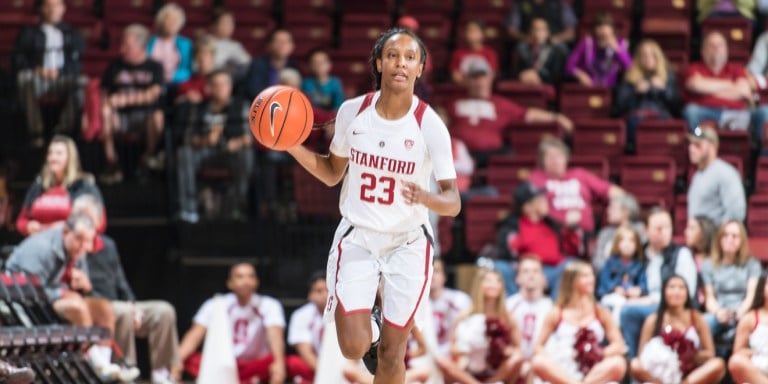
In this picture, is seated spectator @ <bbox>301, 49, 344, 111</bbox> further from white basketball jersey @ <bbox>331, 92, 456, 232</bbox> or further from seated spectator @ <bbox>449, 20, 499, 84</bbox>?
white basketball jersey @ <bbox>331, 92, 456, 232</bbox>

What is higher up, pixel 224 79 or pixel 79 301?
pixel 224 79

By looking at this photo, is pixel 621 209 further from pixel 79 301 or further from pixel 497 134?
pixel 79 301

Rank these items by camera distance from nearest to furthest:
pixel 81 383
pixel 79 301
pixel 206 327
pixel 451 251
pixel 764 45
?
1. pixel 81 383
2. pixel 79 301
3. pixel 206 327
4. pixel 451 251
5. pixel 764 45

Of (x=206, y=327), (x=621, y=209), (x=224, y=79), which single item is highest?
(x=224, y=79)

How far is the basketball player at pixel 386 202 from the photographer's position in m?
7.31

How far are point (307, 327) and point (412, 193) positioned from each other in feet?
14.6

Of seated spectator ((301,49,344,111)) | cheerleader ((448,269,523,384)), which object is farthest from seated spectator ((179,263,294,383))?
seated spectator ((301,49,344,111))

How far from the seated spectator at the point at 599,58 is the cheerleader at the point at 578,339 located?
11.3ft

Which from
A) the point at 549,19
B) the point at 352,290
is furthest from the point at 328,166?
the point at 549,19

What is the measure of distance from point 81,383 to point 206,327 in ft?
6.34

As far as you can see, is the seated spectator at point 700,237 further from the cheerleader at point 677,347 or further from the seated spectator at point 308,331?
the seated spectator at point 308,331

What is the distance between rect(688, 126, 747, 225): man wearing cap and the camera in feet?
38.4

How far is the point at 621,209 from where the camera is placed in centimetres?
1189

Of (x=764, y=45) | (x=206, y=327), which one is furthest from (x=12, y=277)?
(x=764, y=45)
